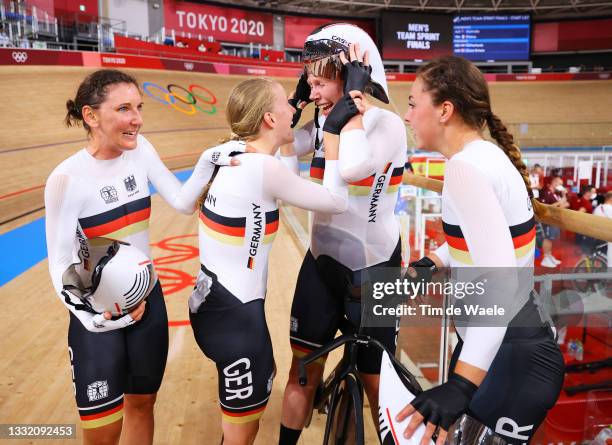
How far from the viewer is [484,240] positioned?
1.17 m

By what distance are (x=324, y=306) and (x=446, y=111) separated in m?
0.97

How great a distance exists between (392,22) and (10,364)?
27.1 metres

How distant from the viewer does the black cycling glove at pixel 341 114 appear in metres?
→ 1.64

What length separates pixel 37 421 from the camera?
8.80ft

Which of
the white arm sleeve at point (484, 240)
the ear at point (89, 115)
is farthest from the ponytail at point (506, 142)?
the ear at point (89, 115)

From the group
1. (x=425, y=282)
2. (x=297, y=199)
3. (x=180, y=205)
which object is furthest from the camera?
(x=180, y=205)

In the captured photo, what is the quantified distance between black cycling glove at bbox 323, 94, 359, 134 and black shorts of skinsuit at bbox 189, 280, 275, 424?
25.5 inches

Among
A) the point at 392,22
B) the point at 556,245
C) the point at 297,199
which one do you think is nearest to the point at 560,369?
the point at 297,199

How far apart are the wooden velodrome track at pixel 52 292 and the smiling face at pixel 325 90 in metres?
1.45

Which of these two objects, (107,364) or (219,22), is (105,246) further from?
(219,22)

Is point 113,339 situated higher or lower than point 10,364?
higher

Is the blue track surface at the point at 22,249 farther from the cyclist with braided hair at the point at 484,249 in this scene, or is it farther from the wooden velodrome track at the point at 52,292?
the cyclist with braided hair at the point at 484,249

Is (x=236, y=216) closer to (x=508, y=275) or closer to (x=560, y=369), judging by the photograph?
(x=508, y=275)

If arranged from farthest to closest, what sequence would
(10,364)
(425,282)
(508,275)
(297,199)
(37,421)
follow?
(10,364), (37,421), (425,282), (297,199), (508,275)
